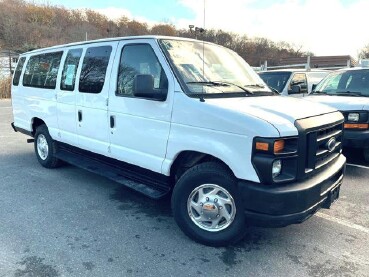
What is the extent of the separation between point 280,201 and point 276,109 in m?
0.88

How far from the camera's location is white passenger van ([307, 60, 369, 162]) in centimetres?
560

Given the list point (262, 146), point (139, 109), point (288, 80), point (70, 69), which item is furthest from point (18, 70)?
point (288, 80)

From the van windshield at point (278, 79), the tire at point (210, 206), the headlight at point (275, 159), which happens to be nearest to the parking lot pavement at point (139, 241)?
the tire at point (210, 206)

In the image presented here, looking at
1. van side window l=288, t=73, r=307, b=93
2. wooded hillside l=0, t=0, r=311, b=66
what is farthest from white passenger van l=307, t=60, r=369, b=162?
wooded hillside l=0, t=0, r=311, b=66

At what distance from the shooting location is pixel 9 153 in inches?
276

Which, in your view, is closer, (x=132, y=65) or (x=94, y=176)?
(x=132, y=65)

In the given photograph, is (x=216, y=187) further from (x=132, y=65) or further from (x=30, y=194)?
(x=30, y=194)

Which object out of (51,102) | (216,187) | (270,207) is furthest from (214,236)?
(51,102)

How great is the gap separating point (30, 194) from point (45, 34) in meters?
46.6

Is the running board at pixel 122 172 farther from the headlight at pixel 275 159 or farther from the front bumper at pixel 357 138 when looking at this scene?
the front bumper at pixel 357 138

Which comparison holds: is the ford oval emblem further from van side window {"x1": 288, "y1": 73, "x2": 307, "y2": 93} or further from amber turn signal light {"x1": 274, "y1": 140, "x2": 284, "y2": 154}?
van side window {"x1": 288, "y1": 73, "x2": 307, "y2": 93}

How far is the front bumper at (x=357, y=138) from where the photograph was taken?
18.2ft

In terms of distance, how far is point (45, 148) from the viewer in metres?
5.99

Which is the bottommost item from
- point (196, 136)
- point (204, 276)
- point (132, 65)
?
point (204, 276)
